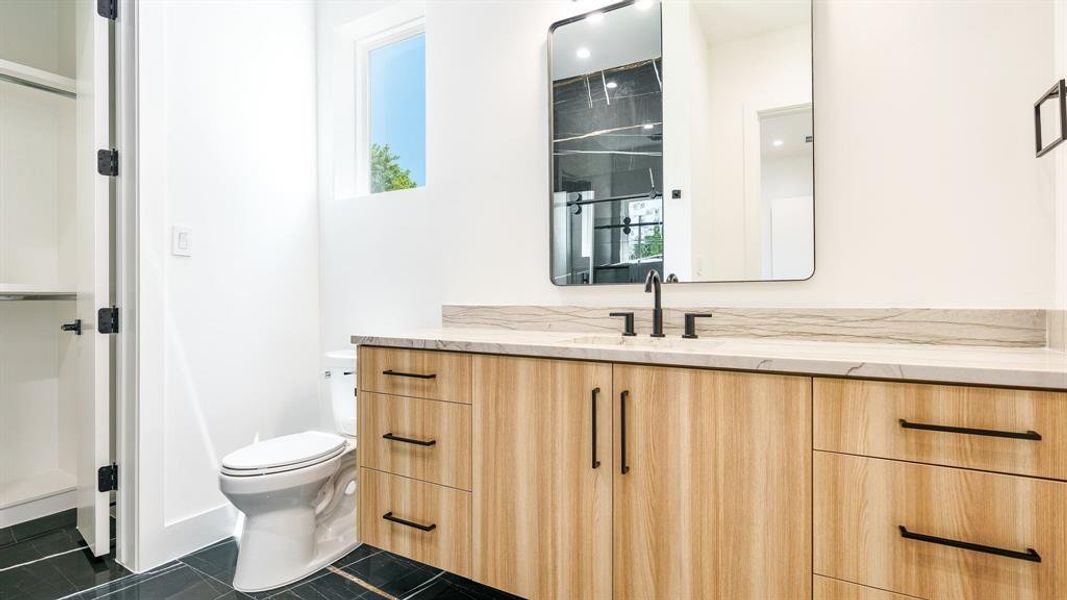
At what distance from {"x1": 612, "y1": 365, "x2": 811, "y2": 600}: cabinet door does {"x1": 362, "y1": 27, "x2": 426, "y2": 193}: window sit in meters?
1.81

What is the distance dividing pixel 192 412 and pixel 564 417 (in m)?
1.64

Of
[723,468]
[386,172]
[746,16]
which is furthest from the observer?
[386,172]

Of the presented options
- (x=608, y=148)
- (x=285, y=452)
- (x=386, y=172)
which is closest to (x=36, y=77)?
(x=386, y=172)

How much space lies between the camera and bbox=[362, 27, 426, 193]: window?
265 centimetres

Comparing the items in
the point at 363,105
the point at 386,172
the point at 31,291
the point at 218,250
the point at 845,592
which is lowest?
the point at 845,592

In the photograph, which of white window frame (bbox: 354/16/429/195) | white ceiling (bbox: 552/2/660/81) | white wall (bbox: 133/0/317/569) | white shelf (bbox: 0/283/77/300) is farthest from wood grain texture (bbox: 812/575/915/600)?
white shelf (bbox: 0/283/77/300)

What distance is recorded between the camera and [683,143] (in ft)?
5.79

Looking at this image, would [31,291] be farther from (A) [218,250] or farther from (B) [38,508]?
(B) [38,508]

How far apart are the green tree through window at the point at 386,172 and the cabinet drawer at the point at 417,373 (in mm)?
1248

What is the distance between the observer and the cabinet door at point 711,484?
3.59ft

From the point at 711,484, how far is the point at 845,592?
313 mm

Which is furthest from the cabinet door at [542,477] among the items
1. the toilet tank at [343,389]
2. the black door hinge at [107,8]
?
the black door hinge at [107,8]

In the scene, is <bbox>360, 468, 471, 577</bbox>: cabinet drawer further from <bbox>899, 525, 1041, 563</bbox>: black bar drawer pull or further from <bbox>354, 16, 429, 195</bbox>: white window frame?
<bbox>354, 16, 429, 195</bbox>: white window frame

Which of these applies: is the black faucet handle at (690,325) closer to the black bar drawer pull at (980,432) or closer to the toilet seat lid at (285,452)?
the black bar drawer pull at (980,432)
